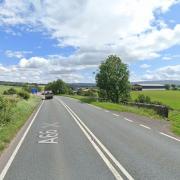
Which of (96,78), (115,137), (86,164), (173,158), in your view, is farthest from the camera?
(96,78)

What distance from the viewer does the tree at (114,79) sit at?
78.6 meters

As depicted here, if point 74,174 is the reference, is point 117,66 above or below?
above

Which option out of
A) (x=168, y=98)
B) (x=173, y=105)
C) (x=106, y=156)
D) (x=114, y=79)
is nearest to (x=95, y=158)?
(x=106, y=156)

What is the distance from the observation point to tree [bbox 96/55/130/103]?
258 feet

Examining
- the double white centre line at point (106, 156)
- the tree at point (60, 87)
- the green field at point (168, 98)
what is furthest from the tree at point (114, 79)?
the tree at point (60, 87)

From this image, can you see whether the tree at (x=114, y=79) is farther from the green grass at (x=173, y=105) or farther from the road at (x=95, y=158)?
the road at (x=95, y=158)

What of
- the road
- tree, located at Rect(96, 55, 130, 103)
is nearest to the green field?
tree, located at Rect(96, 55, 130, 103)

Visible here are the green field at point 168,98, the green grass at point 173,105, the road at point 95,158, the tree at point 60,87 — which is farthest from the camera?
the tree at point 60,87

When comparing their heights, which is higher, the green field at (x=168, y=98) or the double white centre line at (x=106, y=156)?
the double white centre line at (x=106, y=156)

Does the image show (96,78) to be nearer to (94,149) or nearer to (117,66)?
(117,66)

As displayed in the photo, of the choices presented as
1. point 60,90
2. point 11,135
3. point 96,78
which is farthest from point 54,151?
Answer: point 60,90

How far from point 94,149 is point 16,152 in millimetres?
2531

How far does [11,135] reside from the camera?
54.0ft

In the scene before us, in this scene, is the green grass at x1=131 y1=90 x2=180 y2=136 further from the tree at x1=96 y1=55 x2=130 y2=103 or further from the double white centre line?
the tree at x1=96 y1=55 x2=130 y2=103
